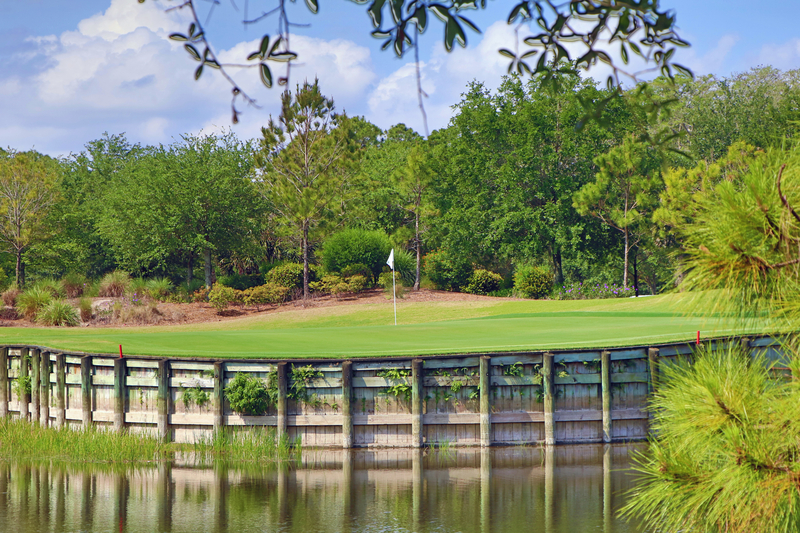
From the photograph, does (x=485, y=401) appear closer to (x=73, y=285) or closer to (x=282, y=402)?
(x=282, y=402)

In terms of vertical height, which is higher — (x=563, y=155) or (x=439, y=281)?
(x=563, y=155)

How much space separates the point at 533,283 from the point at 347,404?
23.5 meters

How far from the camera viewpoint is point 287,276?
134 feet

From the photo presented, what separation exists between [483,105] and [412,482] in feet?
108

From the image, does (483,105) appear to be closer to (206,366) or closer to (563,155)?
(563,155)

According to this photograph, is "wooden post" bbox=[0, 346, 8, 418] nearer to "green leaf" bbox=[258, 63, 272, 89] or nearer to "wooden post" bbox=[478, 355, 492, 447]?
"wooden post" bbox=[478, 355, 492, 447]

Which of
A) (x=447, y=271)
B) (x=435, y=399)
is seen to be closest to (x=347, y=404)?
(x=435, y=399)

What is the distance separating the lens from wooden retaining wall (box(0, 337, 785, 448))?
54.9 feet

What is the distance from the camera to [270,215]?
150 feet

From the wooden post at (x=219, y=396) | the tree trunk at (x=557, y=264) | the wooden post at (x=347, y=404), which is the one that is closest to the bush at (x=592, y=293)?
the tree trunk at (x=557, y=264)

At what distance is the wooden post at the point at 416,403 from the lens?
16.6 m

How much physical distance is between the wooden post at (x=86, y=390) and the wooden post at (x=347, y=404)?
5.84m

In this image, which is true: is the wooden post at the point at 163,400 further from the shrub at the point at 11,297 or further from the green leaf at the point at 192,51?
the shrub at the point at 11,297

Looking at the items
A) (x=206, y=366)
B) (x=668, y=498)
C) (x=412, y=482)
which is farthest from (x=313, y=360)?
(x=668, y=498)
